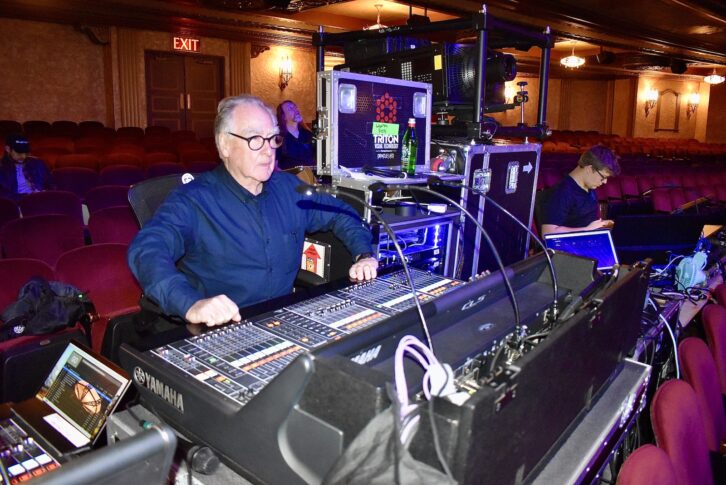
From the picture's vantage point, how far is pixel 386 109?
275cm

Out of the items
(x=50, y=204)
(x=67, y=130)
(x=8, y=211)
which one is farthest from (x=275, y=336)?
(x=67, y=130)

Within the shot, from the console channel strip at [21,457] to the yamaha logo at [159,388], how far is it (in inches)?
9.1

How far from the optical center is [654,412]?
1.59 metres

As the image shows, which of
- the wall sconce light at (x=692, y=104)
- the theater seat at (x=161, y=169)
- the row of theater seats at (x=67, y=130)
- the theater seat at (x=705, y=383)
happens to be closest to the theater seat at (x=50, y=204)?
the theater seat at (x=161, y=169)

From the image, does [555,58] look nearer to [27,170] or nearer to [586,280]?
[27,170]

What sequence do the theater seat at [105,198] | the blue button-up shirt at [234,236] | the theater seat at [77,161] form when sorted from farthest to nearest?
the theater seat at [77,161]
the theater seat at [105,198]
the blue button-up shirt at [234,236]

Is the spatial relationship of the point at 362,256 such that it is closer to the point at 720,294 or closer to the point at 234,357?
the point at 234,357

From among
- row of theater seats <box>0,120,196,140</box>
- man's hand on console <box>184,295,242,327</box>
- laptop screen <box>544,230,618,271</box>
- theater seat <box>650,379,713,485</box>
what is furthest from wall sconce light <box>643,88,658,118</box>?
man's hand on console <box>184,295,242,327</box>

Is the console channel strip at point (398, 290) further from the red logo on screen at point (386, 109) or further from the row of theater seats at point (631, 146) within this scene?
the row of theater seats at point (631, 146)

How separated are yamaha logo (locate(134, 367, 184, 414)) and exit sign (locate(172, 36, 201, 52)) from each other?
11273 mm

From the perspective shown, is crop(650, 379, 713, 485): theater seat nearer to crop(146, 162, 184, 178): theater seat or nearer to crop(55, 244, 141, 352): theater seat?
crop(55, 244, 141, 352): theater seat

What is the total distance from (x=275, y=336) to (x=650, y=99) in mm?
21035

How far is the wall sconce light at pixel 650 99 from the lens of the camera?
18875 millimetres

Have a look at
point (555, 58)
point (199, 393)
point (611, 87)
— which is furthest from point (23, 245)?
point (611, 87)
